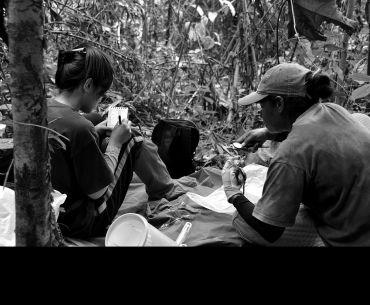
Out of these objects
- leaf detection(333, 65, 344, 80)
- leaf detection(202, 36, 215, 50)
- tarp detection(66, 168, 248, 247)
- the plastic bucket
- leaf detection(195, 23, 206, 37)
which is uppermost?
leaf detection(195, 23, 206, 37)

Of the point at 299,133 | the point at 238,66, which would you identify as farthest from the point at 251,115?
the point at 299,133

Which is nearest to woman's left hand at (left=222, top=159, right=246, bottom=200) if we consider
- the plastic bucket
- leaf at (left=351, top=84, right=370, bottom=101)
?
the plastic bucket

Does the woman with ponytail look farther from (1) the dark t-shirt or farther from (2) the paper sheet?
(2) the paper sheet

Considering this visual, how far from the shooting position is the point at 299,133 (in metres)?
1.85

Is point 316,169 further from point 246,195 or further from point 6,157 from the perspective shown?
point 6,157

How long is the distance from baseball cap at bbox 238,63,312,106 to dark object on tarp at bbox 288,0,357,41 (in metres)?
0.27

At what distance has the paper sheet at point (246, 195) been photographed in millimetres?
2686

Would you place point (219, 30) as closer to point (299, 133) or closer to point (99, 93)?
point (99, 93)

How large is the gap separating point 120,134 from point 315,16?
118 centimetres

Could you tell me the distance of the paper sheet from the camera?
106 inches

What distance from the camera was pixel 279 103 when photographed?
2029 mm

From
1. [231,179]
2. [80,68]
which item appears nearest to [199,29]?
[80,68]

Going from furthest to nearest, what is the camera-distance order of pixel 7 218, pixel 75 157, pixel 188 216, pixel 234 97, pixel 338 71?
pixel 234 97, pixel 338 71, pixel 188 216, pixel 75 157, pixel 7 218
